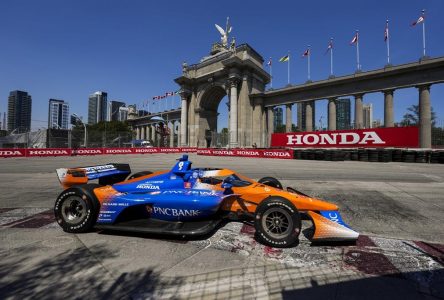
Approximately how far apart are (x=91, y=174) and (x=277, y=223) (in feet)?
13.3

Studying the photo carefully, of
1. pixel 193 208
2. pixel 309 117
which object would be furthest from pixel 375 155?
→ pixel 193 208

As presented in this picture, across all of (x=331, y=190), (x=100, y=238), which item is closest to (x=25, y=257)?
(x=100, y=238)

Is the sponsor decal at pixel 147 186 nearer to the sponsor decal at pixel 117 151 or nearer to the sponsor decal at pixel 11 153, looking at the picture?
the sponsor decal at pixel 11 153

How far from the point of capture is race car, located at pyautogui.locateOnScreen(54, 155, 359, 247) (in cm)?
394

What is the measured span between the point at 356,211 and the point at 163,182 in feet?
15.2

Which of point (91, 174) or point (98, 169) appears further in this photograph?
point (98, 169)

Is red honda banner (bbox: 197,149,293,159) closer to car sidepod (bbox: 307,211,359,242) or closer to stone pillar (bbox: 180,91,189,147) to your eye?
stone pillar (bbox: 180,91,189,147)

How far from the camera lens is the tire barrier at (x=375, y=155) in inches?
914

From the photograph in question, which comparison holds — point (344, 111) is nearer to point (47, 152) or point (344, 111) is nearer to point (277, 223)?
point (47, 152)

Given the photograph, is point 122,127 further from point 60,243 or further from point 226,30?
point 60,243

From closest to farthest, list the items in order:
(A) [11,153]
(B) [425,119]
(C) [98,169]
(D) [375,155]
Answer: (C) [98,169], (D) [375,155], (B) [425,119], (A) [11,153]

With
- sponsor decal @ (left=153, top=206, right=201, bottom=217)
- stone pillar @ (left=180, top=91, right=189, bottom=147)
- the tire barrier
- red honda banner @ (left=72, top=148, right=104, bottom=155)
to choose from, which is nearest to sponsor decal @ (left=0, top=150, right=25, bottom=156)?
red honda banner @ (left=72, top=148, right=104, bottom=155)

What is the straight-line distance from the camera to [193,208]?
169 inches

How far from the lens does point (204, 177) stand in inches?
196
